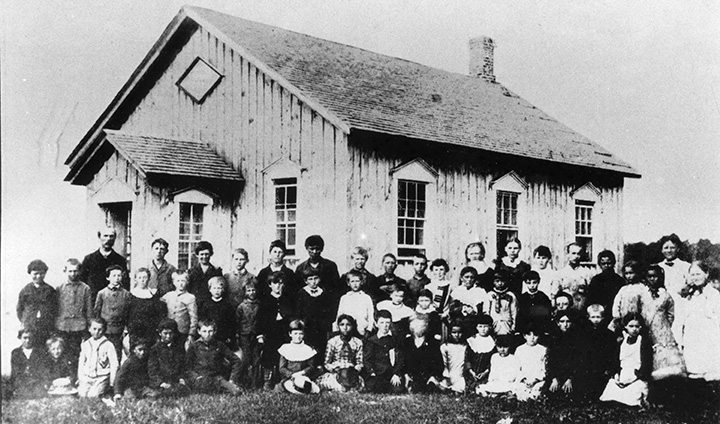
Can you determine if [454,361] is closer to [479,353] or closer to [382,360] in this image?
[479,353]

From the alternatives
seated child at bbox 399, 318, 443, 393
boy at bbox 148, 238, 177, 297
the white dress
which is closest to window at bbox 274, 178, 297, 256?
boy at bbox 148, 238, 177, 297

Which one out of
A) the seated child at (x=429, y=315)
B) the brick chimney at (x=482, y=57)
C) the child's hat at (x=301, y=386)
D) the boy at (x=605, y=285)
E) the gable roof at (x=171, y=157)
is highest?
the brick chimney at (x=482, y=57)

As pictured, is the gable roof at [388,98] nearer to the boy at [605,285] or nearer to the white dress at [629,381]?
the boy at [605,285]

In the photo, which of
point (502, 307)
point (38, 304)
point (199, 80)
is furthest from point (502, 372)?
point (199, 80)

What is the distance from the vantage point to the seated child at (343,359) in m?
8.45

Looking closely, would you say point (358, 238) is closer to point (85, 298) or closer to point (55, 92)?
point (85, 298)

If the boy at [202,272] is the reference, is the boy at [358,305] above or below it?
below

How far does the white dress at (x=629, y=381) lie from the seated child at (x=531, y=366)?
70cm

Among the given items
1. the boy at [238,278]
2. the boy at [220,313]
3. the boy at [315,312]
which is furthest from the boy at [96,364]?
the boy at [315,312]

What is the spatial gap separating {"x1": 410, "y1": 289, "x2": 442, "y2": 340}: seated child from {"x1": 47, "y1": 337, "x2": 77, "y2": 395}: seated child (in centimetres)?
381

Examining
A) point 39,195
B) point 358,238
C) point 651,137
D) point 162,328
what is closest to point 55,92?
point 39,195

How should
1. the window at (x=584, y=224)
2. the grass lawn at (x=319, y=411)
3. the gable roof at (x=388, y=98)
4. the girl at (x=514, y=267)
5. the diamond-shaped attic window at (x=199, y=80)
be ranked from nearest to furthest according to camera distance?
the grass lawn at (x=319, y=411)
the girl at (x=514, y=267)
the gable roof at (x=388, y=98)
the diamond-shaped attic window at (x=199, y=80)
the window at (x=584, y=224)

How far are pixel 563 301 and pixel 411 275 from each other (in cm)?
230

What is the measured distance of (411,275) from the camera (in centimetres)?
1002
